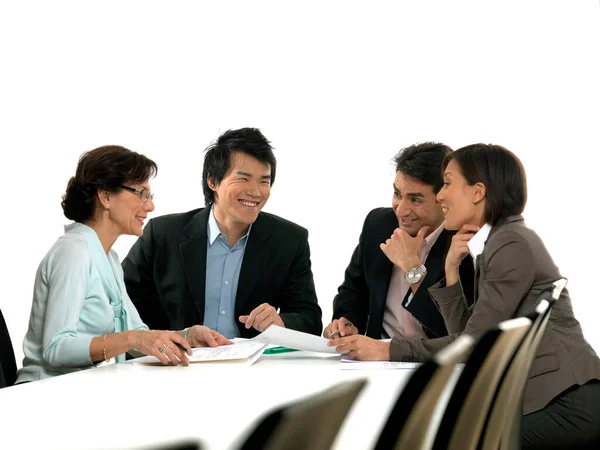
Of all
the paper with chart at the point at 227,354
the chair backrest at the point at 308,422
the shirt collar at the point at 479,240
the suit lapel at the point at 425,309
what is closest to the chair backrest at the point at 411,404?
the chair backrest at the point at 308,422

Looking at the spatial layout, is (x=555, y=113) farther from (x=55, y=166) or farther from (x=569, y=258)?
(x=55, y=166)

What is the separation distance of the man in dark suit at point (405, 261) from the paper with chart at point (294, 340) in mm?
683

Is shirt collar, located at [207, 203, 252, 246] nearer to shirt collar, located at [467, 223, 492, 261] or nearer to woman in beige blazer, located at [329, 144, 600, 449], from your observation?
woman in beige blazer, located at [329, 144, 600, 449]

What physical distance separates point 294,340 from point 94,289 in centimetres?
73

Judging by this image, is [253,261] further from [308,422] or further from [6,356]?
[308,422]

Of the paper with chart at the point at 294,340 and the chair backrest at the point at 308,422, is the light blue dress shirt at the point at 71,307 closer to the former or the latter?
the paper with chart at the point at 294,340

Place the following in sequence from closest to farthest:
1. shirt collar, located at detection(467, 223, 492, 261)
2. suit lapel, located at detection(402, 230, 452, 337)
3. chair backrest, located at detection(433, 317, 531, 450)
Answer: chair backrest, located at detection(433, 317, 531, 450), shirt collar, located at detection(467, 223, 492, 261), suit lapel, located at detection(402, 230, 452, 337)

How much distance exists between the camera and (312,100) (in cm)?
610

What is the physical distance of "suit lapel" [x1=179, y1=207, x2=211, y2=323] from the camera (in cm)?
369

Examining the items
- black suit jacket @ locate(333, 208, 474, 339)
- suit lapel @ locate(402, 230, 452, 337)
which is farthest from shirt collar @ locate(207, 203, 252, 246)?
suit lapel @ locate(402, 230, 452, 337)

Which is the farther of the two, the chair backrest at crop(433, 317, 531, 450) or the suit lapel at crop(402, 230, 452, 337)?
the suit lapel at crop(402, 230, 452, 337)

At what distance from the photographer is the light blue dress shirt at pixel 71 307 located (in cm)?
256

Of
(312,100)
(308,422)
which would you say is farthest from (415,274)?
(312,100)

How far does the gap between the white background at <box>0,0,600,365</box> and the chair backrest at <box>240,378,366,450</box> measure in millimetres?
5172
